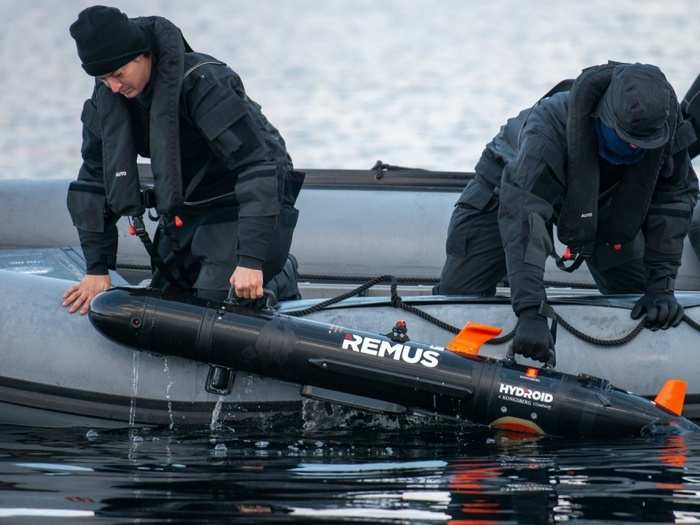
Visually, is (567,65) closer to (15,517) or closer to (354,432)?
(354,432)

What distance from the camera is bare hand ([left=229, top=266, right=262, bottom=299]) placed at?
15.3ft

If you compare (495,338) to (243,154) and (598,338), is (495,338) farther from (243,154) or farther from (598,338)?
(243,154)

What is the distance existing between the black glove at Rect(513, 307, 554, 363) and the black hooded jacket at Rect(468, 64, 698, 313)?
39 millimetres

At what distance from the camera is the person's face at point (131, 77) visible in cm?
452

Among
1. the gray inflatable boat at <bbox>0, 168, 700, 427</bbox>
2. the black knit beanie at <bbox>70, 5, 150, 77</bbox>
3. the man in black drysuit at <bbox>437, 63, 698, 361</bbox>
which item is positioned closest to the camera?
the black knit beanie at <bbox>70, 5, 150, 77</bbox>

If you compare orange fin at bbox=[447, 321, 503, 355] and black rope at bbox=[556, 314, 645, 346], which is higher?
black rope at bbox=[556, 314, 645, 346]

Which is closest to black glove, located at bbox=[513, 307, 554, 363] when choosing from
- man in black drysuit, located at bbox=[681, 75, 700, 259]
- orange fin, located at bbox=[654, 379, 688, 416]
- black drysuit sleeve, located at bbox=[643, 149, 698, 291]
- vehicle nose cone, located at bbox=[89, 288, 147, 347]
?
orange fin, located at bbox=[654, 379, 688, 416]

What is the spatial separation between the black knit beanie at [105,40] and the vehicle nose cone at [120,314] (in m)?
0.75

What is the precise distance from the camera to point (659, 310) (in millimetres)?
5035

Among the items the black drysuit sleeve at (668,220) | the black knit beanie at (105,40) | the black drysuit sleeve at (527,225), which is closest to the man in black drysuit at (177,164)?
the black knit beanie at (105,40)

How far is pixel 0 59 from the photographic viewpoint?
1689cm

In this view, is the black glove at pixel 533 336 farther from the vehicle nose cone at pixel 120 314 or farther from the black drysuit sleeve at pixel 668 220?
the vehicle nose cone at pixel 120 314

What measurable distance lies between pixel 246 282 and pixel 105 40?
34.3 inches

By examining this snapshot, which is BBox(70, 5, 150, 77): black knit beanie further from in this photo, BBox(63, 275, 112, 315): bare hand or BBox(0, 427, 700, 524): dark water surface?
BBox(0, 427, 700, 524): dark water surface
